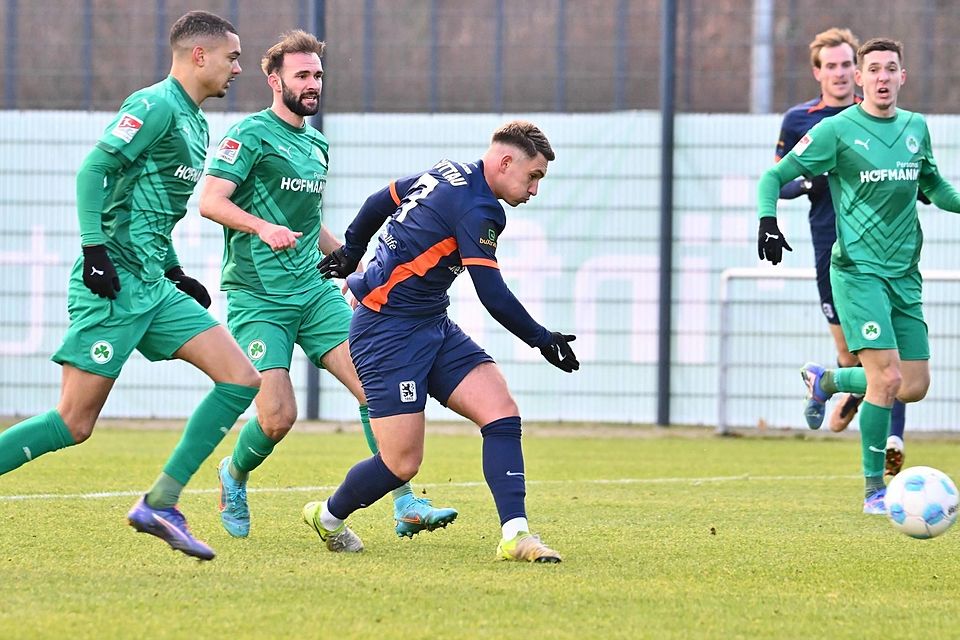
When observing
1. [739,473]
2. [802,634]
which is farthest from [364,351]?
[739,473]

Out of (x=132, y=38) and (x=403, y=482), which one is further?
(x=132, y=38)

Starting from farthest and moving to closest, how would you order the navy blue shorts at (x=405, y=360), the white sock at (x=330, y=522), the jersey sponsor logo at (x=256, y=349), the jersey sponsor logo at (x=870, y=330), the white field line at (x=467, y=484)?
the white field line at (x=467, y=484), the jersey sponsor logo at (x=870, y=330), the jersey sponsor logo at (x=256, y=349), the white sock at (x=330, y=522), the navy blue shorts at (x=405, y=360)

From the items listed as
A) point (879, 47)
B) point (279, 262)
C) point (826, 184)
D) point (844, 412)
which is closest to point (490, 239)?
point (279, 262)

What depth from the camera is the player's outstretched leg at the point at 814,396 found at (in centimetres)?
924

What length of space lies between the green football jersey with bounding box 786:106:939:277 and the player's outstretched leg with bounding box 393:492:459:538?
8.70 feet

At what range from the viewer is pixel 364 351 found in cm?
598

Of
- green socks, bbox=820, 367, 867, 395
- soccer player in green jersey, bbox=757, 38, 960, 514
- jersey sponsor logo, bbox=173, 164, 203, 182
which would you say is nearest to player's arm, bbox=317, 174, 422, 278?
jersey sponsor logo, bbox=173, 164, 203, 182

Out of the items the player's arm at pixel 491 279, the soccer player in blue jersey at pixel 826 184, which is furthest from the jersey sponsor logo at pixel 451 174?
the soccer player in blue jersey at pixel 826 184

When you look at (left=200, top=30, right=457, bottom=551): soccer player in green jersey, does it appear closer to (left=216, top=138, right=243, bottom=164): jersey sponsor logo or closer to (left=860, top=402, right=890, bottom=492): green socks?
(left=216, top=138, right=243, bottom=164): jersey sponsor logo

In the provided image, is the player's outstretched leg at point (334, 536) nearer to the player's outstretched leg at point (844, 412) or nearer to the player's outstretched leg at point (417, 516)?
the player's outstretched leg at point (417, 516)

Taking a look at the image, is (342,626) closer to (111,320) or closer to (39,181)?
(111,320)

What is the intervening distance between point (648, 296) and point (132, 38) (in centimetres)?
539

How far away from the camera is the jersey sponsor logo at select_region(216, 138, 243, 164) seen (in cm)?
668

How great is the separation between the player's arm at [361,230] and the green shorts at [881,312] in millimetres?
2604
